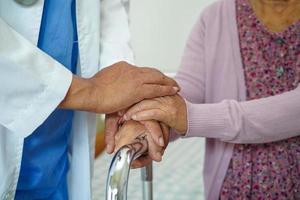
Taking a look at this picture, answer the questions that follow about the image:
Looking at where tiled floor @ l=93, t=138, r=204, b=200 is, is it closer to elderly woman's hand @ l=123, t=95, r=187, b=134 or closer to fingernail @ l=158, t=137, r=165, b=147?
elderly woman's hand @ l=123, t=95, r=187, b=134

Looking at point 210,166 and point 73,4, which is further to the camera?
point 210,166

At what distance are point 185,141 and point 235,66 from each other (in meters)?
1.24

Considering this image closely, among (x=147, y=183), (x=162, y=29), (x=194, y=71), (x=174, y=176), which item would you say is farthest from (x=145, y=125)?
(x=162, y=29)

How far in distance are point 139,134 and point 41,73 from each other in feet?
0.92

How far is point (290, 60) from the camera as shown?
1222mm

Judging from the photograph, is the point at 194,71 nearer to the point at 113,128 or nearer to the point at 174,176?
the point at 113,128

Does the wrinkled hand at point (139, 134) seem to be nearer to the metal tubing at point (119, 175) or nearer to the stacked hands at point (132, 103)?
the stacked hands at point (132, 103)

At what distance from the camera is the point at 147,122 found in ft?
3.21

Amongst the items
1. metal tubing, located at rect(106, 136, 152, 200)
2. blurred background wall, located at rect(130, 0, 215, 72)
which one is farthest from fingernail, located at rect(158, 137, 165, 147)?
blurred background wall, located at rect(130, 0, 215, 72)

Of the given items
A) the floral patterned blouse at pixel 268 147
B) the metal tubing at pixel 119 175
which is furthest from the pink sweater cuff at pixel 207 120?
the metal tubing at pixel 119 175

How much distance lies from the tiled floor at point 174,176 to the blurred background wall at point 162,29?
0.51 m

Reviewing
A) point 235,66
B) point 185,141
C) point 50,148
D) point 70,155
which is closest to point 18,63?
point 50,148

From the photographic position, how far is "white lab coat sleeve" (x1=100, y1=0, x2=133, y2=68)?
102 cm

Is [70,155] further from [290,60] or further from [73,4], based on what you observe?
[290,60]
